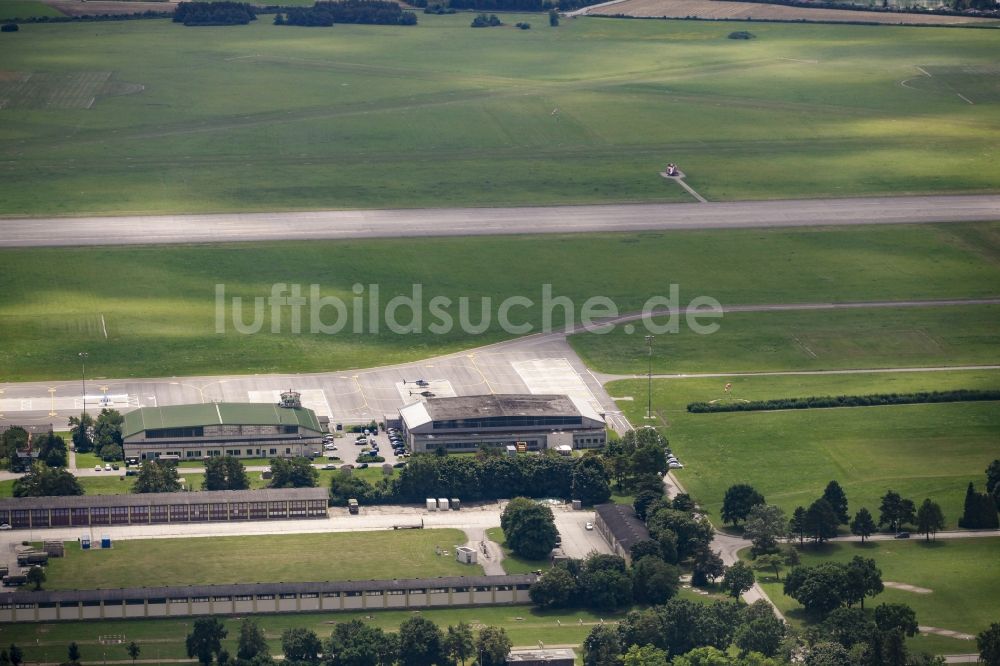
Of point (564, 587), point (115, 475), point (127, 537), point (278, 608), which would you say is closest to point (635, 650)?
point (564, 587)

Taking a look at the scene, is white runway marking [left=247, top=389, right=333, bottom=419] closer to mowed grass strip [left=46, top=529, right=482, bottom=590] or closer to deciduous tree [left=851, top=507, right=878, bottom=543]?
mowed grass strip [left=46, top=529, right=482, bottom=590]

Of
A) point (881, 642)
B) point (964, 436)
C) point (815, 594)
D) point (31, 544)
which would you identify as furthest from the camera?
point (964, 436)

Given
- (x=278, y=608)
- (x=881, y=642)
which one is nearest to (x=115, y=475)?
(x=278, y=608)

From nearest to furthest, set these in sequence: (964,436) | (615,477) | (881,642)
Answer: (881,642) → (615,477) → (964,436)

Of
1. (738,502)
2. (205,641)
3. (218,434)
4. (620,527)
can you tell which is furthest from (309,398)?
(205,641)

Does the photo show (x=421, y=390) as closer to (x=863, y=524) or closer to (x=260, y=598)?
(x=863, y=524)

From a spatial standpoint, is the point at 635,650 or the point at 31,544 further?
the point at 31,544

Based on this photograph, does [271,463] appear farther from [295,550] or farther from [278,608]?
[278,608]
